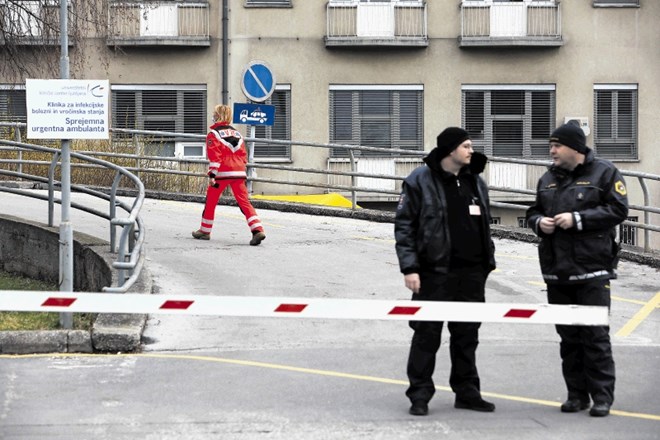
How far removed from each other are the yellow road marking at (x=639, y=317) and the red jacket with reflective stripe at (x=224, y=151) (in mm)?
5417

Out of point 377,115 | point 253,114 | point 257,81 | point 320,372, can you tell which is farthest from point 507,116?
point 320,372

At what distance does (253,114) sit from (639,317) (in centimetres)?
1098

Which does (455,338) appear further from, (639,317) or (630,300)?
(630,300)

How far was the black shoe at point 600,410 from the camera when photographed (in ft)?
27.3

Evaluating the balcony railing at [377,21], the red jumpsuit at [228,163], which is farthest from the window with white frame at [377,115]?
the red jumpsuit at [228,163]

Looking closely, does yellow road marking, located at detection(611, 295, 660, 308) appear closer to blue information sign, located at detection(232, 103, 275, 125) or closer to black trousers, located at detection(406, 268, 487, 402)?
black trousers, located at detection(406, 268, 487, 402)

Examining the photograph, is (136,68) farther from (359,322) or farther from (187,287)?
(359,322)

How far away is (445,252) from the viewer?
8.41 metres

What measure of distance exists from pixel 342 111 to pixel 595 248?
23.6 metres

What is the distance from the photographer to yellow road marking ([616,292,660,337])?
11.7 m

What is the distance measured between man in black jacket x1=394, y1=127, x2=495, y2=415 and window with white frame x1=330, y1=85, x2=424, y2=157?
76.7 ft

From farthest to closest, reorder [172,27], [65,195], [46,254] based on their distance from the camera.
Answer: [172,27] → [46,254] → [65,195]

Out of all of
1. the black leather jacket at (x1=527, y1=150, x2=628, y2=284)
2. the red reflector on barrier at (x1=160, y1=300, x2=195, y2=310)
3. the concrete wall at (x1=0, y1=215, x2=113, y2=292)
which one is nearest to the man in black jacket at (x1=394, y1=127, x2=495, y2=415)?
the black leather jacket at (x1=527, y1=150, x2=628, y2=284)

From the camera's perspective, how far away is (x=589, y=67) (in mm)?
32031
